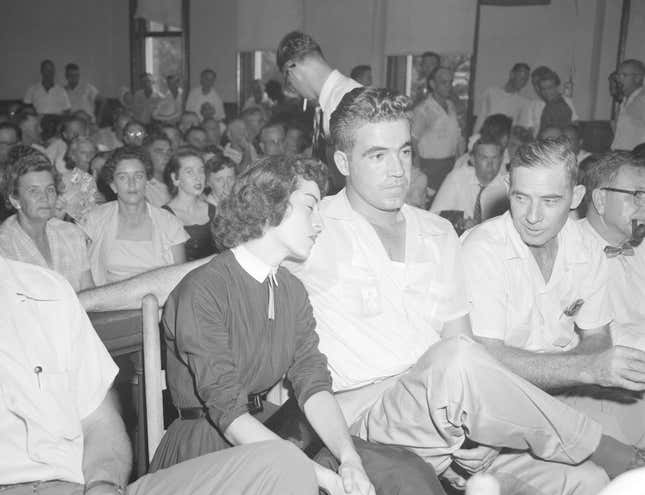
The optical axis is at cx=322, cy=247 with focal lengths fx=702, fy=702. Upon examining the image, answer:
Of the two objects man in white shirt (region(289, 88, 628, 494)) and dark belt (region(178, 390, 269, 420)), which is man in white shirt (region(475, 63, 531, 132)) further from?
dark belt (region(178, 390, 269, 420))

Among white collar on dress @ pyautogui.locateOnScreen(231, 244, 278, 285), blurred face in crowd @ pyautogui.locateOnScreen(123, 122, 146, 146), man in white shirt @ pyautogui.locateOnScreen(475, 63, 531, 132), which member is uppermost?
man in white shirt @ pyautogui.locateOnScreen(475, 63, 531, 132)

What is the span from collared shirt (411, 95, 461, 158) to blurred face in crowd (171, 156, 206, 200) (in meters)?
3.05

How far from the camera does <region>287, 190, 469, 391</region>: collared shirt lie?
2.05 metres

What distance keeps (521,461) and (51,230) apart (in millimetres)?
2372

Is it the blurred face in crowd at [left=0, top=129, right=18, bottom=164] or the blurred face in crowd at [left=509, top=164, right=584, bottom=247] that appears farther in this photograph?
the blurred face in crowd at [left=0, top=129, right=18, bottom=164]

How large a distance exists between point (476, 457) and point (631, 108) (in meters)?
5.05

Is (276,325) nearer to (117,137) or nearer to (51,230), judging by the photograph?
(51,230)

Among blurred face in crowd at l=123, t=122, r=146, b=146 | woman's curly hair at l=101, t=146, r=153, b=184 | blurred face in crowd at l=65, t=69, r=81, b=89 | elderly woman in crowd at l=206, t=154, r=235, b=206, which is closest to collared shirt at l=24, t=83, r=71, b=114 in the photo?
blurred face in crowd at l=65, t=69, r=81, b=89

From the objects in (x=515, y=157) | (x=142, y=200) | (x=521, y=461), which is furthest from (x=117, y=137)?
(x=521, y=461)

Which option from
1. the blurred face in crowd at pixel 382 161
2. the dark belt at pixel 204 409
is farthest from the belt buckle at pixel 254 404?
the blurred face in crowd at pixel 382 161

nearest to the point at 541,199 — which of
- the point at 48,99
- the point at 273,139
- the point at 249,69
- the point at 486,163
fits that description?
the point at 486,163

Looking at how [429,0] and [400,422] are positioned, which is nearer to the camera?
[400,422]

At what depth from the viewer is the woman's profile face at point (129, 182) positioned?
367 cm

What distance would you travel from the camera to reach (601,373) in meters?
1.92
